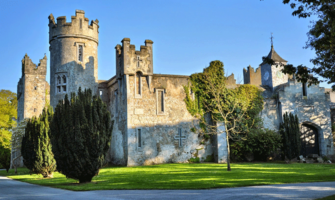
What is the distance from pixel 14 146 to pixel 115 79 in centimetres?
1113

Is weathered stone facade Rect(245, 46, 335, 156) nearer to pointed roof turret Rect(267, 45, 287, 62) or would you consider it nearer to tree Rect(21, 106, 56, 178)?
pointed roof turret Rect(267, 45, 287, 62)

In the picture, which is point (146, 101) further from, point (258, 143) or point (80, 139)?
point (80, 139)

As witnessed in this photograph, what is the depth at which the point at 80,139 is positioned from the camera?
588 inches

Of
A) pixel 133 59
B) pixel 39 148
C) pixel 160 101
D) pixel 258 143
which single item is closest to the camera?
pixel 39 148

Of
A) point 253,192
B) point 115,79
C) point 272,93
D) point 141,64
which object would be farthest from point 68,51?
point 253,192

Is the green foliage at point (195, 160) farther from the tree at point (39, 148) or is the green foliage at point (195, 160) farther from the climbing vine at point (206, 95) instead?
the tree at point (39, 148)

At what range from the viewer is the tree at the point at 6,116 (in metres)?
39.2

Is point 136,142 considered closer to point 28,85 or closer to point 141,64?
point 141,64

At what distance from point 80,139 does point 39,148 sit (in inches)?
319

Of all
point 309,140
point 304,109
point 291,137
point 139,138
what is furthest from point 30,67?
point 309,140

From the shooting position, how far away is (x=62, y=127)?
607 inches

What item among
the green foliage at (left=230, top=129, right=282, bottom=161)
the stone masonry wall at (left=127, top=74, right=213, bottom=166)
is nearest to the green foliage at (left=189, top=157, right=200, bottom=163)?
the stone masonry wall at (left=127, top=74, right=213, bottom=166)

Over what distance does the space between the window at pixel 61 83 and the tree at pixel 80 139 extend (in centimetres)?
1431

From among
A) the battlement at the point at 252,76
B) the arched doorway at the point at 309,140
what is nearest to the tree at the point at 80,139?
the arched doorway at the point at 309,140
